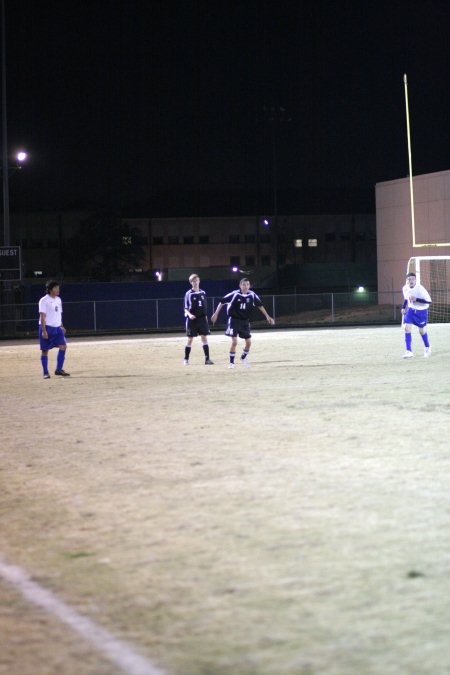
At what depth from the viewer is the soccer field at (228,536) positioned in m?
4.59

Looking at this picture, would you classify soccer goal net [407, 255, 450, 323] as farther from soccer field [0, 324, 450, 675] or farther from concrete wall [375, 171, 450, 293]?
soccer field [0, 324, 450, 675]

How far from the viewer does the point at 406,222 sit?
5303 centimetres

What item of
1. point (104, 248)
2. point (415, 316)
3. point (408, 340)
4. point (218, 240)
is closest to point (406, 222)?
point (408, 340)

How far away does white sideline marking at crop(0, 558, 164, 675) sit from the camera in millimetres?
4367

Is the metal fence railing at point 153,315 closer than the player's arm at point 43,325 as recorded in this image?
No

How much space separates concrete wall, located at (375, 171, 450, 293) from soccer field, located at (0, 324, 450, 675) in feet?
122

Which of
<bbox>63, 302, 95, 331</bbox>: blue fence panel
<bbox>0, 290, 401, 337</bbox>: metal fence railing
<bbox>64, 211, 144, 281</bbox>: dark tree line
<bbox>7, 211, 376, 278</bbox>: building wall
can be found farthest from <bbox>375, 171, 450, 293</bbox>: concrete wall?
<bbox>7, 211, 376, 278</bbox>: building wall

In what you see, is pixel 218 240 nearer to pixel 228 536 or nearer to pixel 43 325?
pixel 43 325

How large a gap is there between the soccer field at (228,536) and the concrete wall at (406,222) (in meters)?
37.3

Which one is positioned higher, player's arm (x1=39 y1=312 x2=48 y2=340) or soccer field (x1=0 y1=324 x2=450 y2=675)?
player's arm (x1=39 y1=312 x2=48 y2=340)

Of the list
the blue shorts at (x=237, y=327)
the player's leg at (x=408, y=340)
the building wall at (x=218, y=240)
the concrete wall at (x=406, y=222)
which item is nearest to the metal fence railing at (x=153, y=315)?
the concrete wall at (x=406, y=222)

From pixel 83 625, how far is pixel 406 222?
49899mm

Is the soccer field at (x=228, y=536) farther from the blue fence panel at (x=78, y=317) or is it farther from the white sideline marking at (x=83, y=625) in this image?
the blue fence panel at (x=78, y=317)

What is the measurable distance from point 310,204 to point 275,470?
4425 inches
